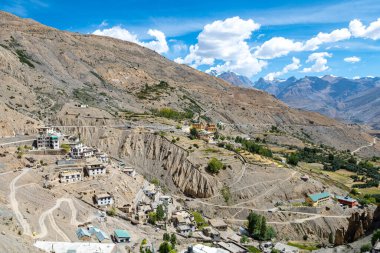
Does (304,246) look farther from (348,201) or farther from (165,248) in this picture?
(165,248)

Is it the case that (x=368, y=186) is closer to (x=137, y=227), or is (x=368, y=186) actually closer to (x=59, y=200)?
(x=137, y=227)

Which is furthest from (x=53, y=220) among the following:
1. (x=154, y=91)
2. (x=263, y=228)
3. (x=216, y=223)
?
(x=154, y=91)

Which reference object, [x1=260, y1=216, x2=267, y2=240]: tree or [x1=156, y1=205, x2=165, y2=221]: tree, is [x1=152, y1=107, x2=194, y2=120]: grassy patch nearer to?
[x1=260, y1=216, x2=267, y2=240]: tree

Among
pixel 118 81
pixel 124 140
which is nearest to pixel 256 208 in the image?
pixel 124 140

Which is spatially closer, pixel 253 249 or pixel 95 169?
pixel 253 249

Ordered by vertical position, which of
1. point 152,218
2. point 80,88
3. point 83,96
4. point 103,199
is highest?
point 80,88

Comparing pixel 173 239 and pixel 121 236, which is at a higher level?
pixel 121 236
